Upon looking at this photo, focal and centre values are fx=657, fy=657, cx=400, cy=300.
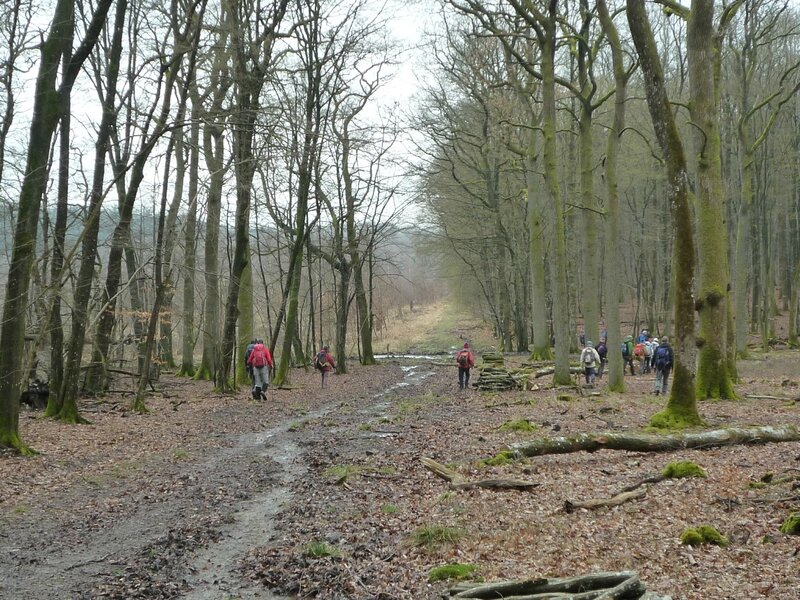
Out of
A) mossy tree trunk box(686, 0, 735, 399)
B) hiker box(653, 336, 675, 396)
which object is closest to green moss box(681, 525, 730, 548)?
mossy tree trunk box(686, 0, 735, 399)

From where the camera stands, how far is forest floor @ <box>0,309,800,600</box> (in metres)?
5.73

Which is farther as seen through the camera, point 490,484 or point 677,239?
point 677,239

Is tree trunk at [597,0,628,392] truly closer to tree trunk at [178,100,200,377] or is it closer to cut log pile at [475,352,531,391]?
cut log pile at [475,352,531,391]

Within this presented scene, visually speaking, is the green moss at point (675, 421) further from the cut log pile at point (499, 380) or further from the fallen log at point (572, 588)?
the cut log pile at point (499, 380)

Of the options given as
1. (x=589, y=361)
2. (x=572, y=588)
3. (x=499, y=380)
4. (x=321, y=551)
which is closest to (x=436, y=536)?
(x=321, y=551)

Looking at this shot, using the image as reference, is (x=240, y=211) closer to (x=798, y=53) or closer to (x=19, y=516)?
(x=19, y=516)

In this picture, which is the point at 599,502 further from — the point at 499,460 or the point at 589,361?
the point at 589,361

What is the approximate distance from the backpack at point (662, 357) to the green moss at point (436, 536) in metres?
13.5

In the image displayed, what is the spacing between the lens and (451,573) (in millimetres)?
5812

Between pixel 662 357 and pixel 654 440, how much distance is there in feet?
30.8

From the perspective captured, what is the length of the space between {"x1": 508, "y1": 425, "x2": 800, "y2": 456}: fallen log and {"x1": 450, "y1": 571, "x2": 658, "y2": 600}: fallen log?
204 inches

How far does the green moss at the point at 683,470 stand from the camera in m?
7.89

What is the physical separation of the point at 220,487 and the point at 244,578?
367 centimetres

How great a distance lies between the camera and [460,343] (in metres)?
53.8
